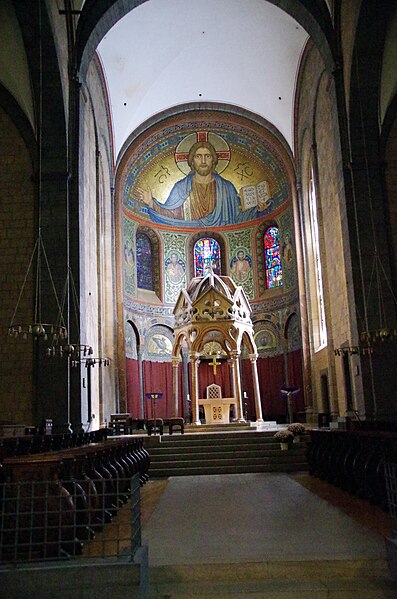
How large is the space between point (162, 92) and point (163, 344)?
1008 cm

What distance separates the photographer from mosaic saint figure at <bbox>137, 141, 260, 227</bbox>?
26031 millimetres

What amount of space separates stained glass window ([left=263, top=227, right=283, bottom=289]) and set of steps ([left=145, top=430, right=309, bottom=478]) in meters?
11.8

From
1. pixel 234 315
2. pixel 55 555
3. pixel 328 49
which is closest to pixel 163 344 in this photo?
pixel 234 315

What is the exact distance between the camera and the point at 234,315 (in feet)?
Answer: 63.6

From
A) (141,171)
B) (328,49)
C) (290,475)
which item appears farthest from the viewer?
(141,171)

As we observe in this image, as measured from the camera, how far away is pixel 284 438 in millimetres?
12562

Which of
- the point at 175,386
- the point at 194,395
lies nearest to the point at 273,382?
the point at 175,386

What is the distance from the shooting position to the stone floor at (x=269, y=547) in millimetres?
4438

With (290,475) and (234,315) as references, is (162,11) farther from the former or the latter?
(290,475)

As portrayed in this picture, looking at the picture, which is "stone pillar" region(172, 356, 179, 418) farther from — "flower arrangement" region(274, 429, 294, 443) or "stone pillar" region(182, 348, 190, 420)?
"flower arrangement" region(274, 429, 294, 443)

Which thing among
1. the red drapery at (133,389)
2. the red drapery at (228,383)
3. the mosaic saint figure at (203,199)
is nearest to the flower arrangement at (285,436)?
the red drapery at (228,383)

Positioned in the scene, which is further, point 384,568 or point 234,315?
point 234,315

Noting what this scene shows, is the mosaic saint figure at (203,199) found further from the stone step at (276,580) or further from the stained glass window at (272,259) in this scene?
the stone step at (276,580)

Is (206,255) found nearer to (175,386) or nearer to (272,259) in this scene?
(272,259)
